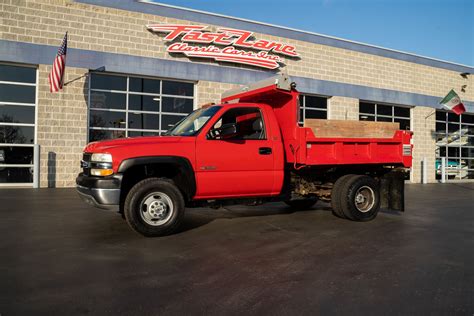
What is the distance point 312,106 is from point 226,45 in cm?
539

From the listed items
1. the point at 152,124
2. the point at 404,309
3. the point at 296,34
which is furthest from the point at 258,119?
the point at 296,34

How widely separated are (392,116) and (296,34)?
7.42 metres

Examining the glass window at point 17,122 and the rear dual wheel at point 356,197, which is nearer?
the rear dual wheel at point 356,197

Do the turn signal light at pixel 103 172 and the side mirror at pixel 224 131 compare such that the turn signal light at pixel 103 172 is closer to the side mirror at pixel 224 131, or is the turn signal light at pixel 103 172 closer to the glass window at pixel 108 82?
the side mirror at pixel 224 131

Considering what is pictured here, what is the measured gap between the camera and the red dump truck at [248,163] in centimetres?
594

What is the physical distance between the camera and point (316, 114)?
19.1 m

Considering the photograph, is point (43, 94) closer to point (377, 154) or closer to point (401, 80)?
point (377, 154)

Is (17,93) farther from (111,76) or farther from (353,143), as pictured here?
(353,143)

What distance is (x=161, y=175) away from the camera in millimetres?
6492

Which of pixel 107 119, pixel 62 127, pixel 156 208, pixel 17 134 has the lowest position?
pixel 156 208

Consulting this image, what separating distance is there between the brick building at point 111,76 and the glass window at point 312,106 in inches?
2.1

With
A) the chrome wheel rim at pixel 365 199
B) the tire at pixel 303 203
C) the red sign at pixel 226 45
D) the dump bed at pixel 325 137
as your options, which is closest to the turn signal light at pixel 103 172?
the dump bed at pixel 325 137

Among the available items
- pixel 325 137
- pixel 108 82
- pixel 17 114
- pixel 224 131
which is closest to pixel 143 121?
pixel 108 82

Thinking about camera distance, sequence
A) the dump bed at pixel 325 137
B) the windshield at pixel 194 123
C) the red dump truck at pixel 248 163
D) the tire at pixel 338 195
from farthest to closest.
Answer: the tire at pixel 338 195, the dump bed at pixel 325 137, the windshield at pixel 194 123, the red dump truck at pixel 248 163
